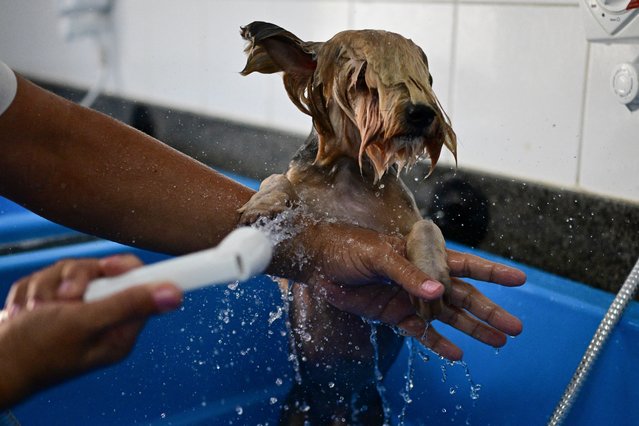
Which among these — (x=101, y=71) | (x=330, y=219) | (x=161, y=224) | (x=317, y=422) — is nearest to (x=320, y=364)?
(x=317, y=422)

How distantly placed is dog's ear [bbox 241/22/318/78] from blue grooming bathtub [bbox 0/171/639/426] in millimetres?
609

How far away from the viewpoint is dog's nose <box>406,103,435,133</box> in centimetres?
120

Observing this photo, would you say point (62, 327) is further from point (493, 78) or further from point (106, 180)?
point (493, 78)

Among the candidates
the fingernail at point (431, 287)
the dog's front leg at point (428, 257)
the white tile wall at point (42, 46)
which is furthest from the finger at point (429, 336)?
the white tile wall at point (42, 46)

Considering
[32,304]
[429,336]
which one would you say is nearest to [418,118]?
[429,336]

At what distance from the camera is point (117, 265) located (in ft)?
2.29

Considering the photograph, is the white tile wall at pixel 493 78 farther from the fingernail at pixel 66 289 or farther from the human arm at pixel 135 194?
the fingernail at pixel 66 289

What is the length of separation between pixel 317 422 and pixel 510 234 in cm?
64

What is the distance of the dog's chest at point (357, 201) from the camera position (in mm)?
1442

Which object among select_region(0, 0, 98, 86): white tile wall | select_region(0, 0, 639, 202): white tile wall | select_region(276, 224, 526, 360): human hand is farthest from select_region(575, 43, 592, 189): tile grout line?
select_region(0, 0, 98, 86): white tile wall

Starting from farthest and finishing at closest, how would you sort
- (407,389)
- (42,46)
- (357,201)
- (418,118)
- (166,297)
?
(42,46) → (407,389) → (357,201) → (418,118) → (166,297)

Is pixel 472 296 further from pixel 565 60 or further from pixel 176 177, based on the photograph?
pixel 565 60

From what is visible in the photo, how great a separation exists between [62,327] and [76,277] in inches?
1.8

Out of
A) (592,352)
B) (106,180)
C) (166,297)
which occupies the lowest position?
(592,352)
